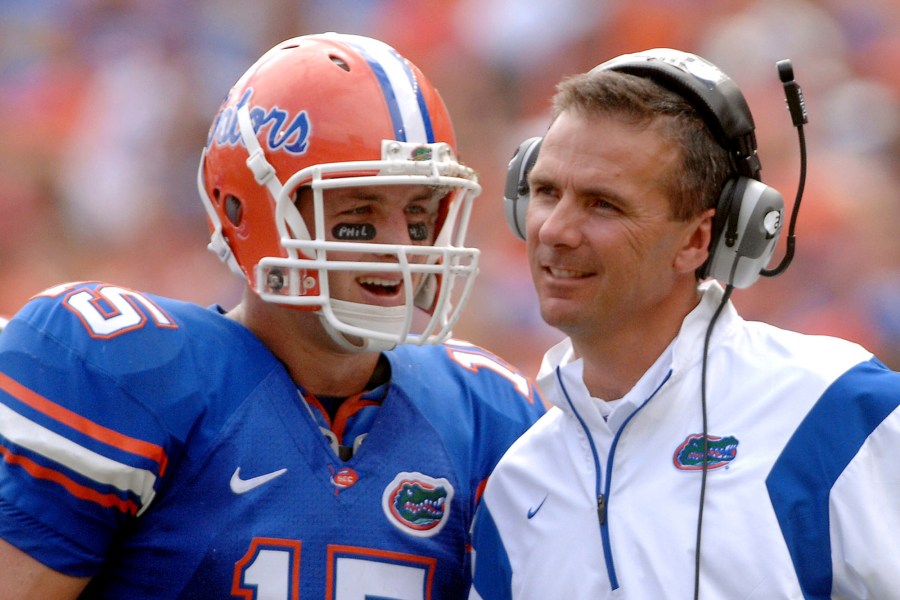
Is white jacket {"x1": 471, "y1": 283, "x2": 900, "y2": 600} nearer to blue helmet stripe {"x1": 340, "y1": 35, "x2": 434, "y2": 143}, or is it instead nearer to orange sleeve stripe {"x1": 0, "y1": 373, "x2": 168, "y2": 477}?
blue helmet stripe {"x1": 340, "y1": 35, "x2": 434, "y2": 143}

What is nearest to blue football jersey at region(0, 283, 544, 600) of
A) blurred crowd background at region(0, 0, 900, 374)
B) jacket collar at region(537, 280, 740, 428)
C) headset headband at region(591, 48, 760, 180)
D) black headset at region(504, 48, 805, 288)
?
jacket collar at region(537, 280, 740, 428)

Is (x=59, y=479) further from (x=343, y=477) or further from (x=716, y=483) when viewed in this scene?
(x=716, y=483)

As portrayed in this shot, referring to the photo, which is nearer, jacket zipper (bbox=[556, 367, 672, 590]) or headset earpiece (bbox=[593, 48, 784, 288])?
jacket zipper (bbox=[556, 367, 672, 590])

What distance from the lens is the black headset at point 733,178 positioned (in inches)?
88.7

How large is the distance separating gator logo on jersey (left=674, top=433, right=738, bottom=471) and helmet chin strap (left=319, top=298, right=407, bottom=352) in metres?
→ 0.58

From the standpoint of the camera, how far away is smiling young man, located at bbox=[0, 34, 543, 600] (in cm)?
217

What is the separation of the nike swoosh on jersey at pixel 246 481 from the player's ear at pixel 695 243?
33.7 inches

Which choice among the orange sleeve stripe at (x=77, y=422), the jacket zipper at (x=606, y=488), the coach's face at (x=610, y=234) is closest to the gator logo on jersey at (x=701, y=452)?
the jacket zipper at (x=606, y=488)

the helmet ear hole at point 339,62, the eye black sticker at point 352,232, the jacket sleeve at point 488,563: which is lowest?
the jacket sleeve at point 488,563

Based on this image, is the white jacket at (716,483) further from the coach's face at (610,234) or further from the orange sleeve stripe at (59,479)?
the orange sleeve stripe at (59,479)

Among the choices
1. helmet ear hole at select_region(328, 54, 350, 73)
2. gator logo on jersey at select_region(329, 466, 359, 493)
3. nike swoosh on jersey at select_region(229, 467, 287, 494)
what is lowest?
gator logo on jersey at select_region(329, 466, 359, 493)

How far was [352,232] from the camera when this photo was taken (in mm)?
2428

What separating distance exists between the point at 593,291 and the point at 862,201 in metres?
3.19

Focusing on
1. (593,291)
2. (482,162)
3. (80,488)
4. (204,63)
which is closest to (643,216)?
(593,291)
